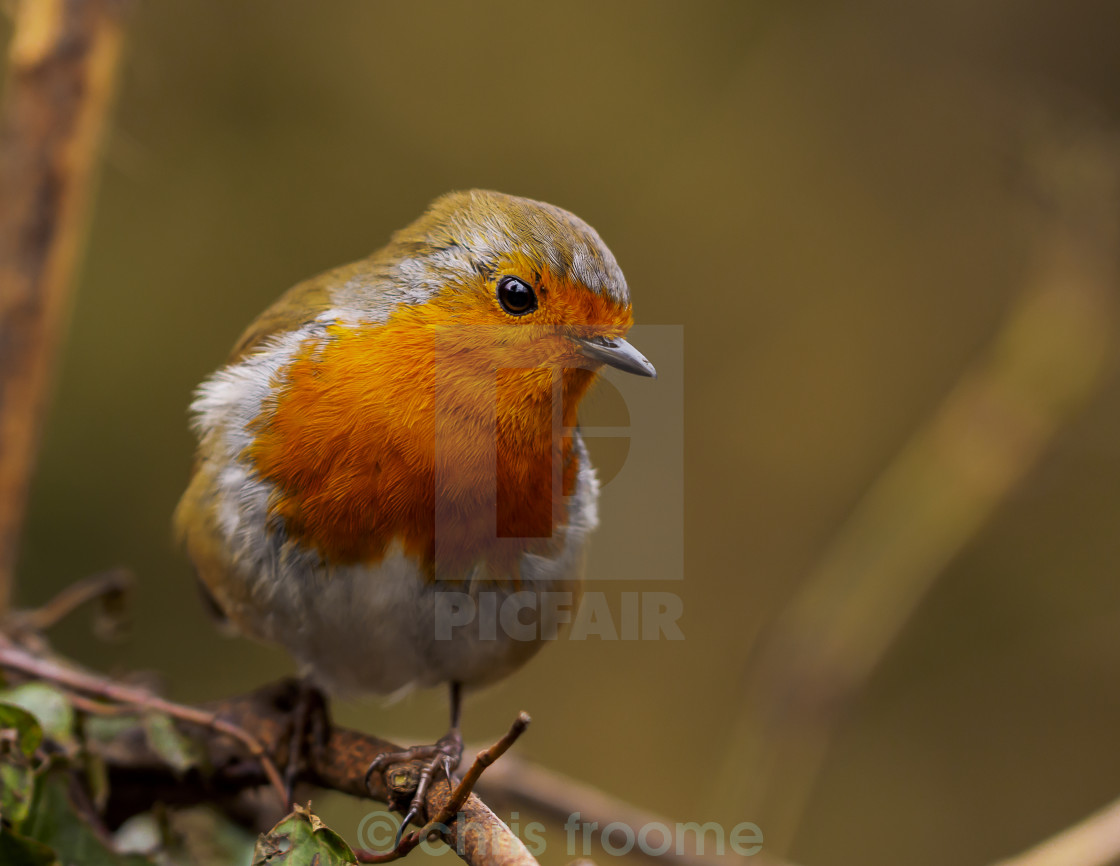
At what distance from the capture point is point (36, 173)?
2494 mm

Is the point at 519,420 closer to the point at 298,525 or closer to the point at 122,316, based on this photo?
the point at 298,525

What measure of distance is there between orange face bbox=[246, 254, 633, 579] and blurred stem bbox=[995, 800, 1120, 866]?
4.15 feet

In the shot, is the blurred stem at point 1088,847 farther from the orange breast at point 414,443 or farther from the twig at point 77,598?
the twig at point 77,598

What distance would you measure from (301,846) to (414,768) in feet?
0.78

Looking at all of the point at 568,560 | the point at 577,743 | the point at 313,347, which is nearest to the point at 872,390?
the point at 577,743

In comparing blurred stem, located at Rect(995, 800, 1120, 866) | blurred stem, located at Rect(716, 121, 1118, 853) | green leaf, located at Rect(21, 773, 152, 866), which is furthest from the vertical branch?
blurred stem, located at Rect(995, 800, 1120, 866)

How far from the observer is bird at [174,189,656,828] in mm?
2012

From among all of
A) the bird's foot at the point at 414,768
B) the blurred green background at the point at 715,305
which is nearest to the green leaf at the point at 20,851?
the bird's foot at the point at 414,768

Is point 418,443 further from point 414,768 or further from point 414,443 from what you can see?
point 414,768

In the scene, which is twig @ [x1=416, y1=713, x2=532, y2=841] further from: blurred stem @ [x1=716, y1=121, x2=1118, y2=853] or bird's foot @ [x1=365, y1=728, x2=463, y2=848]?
blurred stem @ [x1=716, y1=121, x2=1118, y2=853]

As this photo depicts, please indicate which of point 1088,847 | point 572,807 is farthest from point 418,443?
point 1088,847

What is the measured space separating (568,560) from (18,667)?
1.14 meters

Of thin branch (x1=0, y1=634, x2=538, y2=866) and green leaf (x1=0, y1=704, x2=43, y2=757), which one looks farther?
thin branch (x1=0, y1=634, x2=538, y2=866)
